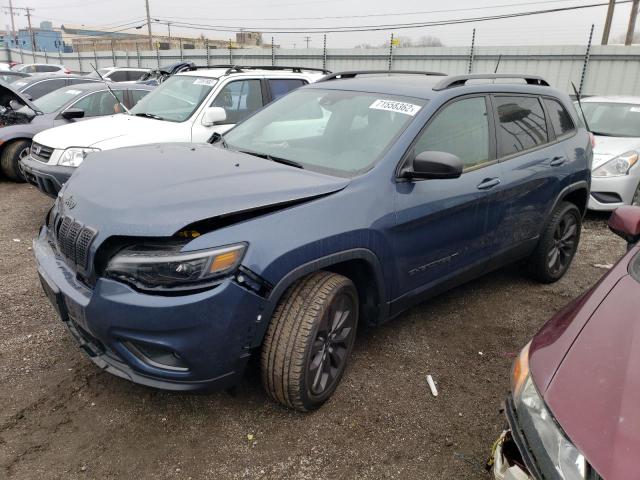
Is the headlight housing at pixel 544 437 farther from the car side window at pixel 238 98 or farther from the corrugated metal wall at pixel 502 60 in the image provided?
the corrugated metal wall at pixel 502 60

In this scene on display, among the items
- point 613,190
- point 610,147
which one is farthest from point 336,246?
point 610,147

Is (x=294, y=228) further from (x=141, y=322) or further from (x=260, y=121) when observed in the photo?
(x=260, y=121)

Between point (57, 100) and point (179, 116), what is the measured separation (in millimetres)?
3650

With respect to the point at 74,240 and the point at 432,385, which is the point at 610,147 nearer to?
the point at 432,385

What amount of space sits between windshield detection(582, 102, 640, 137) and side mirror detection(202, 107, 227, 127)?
17.5ft

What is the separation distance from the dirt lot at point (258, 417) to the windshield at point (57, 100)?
5357 mm

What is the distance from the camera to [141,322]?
2125 millimetres

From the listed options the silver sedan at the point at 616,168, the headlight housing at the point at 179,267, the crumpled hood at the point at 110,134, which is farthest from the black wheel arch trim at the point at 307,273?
the silver sedan at the point at 616,168

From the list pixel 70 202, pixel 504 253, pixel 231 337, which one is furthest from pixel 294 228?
pixel 504 253

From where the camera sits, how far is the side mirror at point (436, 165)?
271 cm

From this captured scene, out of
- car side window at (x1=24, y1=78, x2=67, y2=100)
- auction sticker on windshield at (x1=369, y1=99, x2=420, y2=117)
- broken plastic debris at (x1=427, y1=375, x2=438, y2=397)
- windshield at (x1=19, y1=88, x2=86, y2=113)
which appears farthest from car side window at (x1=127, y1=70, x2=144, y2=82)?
broken plastic debris at (x1=427, y1=375, x2=438, y2=397)

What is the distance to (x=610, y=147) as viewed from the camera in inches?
261

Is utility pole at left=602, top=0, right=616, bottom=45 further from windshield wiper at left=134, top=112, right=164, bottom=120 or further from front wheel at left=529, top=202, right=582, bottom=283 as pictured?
windshield wiper at left=134, top=112, right=164, bottom=120

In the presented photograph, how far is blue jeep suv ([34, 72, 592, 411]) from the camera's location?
2180 millimetres
